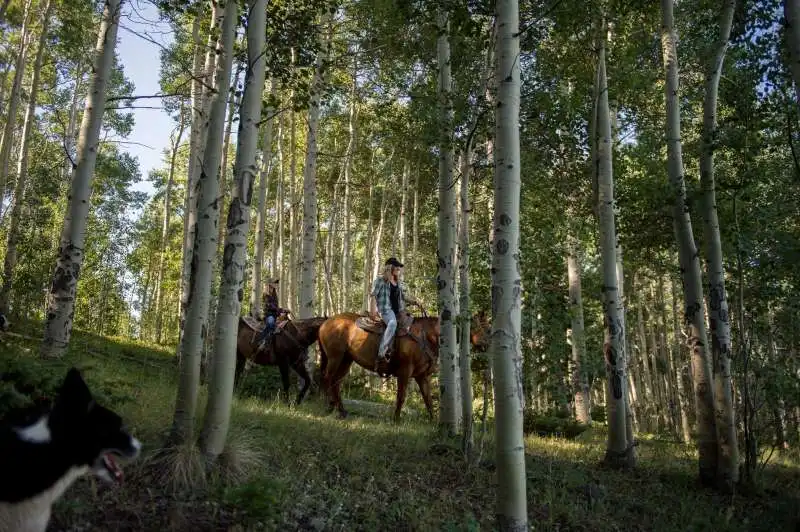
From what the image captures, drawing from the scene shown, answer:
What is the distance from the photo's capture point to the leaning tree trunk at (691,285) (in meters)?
8.30

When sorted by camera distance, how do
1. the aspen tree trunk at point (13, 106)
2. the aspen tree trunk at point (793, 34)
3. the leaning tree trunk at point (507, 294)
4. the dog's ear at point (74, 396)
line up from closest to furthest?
the dog's ear at point (74, 396)
the leaning tree trunk at point (507, 294)
the aspen tree trunk at point (793, 34)
the aspen tree trunk at point (13, 106)

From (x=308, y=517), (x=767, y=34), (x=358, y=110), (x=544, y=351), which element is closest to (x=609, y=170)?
(x=767, y=34)

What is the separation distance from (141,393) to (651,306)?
99.9 feet

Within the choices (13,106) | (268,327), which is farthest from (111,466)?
(13,106)

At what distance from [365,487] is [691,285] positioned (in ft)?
20.7

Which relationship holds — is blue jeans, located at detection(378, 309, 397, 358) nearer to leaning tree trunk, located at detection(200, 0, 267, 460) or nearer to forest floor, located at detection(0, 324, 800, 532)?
forest floor, located at detection(0, 324, 800, 532)

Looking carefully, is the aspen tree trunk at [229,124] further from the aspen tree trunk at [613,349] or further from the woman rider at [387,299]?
the aspen tree trunk at [613,349]

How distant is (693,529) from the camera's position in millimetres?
6273

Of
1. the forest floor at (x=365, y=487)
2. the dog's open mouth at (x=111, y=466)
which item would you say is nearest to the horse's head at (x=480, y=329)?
the forest floor at (x=365, y=487)

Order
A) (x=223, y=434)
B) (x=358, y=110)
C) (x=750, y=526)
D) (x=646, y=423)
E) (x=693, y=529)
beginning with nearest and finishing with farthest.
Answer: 1. (x=223, y=434)
2. (x=693, y=529)
3. (x=750, y=526)
4. (x=358, y=110)
5. (x=646, y=423)

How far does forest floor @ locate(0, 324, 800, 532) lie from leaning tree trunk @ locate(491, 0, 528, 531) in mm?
839

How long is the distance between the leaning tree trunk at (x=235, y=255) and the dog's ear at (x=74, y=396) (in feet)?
6.30

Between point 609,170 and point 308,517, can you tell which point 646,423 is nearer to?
point 609,170

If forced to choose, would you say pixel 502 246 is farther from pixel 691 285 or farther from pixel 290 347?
pixel 290 347
